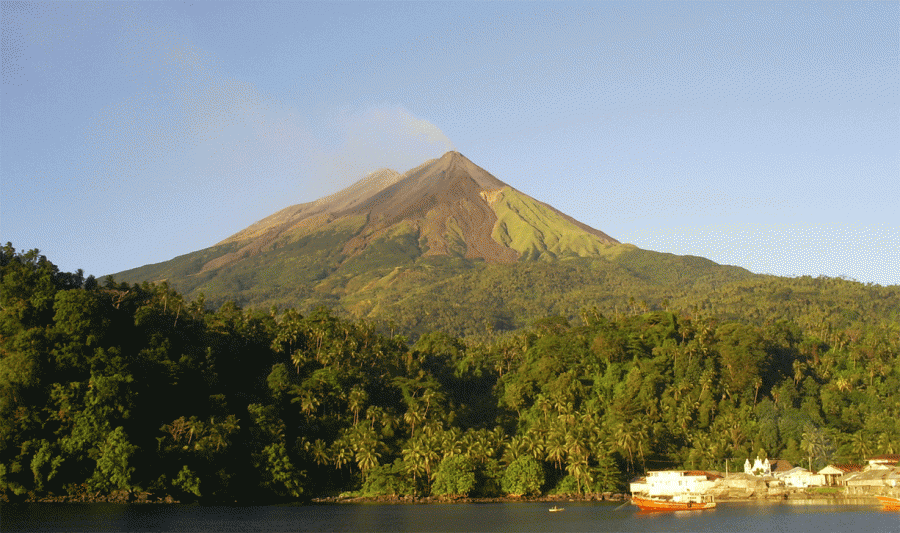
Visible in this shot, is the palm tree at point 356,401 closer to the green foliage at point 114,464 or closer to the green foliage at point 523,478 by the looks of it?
the green foliage at point 523,478

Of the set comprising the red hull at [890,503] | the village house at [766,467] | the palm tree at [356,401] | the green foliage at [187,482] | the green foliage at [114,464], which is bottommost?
the red hull at [890,503]

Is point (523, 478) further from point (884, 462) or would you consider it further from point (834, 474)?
point (884, 462)

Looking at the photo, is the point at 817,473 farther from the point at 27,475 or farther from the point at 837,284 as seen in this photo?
the point at 837,284

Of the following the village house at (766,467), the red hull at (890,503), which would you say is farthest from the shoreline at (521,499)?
the village house at (766,467)

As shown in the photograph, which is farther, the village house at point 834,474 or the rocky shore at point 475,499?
the village house at point 834,474

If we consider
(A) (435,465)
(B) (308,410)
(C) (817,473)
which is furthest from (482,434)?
(C) (817,473)

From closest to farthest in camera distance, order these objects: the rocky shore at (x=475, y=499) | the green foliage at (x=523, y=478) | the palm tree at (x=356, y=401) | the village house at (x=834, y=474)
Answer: the rocky shore at (x=475, y=499) → the green foliage at (x=523, y=478) → the village house at (x=834, y=474) → the palm tree at (x=356, y=401)

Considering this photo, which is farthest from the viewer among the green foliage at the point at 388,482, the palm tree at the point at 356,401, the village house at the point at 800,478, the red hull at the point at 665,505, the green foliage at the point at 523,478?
the palm tree at the point at 356,401
